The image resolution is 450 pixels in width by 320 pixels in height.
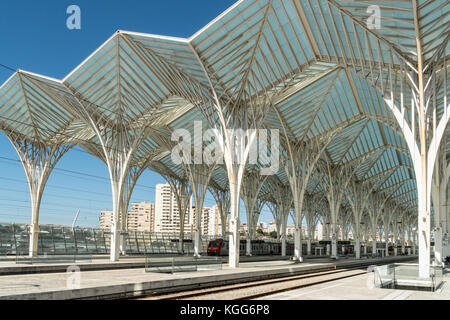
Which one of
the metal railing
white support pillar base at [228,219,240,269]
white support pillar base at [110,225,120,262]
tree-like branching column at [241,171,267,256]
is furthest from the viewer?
tree-like branching column at [241,171,267,256]

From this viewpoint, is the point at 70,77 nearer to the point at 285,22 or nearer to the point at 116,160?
the point at 116,160

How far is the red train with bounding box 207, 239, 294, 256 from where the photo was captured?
2221 inches

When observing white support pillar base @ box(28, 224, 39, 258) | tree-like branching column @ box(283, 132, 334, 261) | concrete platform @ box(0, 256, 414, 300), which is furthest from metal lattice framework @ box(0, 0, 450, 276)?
concrete platform @ box(0, 256, 414, 300)

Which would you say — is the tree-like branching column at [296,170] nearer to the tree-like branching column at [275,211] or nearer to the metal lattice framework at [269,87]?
the metal lattice framework at [269,87]

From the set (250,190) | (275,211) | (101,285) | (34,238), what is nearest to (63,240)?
(34,238)

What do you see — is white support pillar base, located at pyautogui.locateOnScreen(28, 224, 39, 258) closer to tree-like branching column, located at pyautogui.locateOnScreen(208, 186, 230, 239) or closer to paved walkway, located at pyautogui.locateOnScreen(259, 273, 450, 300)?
paved walkway, located at pyautogui.locateOnScreen(259, 273, 450, 300)

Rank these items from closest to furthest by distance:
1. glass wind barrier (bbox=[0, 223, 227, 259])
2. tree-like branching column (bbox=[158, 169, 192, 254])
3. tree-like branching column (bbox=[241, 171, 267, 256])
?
glass wind barrier (bbox=[0, 223, 227, 259]) → tree-like branching column (bbox=[241, 171, 267, 256]) → tree-like branching column (bbox=[158, 169, 192, 254])

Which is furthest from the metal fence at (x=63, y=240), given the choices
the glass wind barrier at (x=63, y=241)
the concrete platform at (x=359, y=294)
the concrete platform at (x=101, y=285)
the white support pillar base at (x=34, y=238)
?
the concrete platform at (x=359, y=294)

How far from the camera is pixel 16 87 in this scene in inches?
1353

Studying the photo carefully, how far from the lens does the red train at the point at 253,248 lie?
185 feet

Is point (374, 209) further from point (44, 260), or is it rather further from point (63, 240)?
point (44, 260)

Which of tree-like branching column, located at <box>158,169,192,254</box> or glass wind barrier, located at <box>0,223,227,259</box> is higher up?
tree-like branching column, located at <box>158,169,192,254</box>

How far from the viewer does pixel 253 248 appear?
63219 millimetres

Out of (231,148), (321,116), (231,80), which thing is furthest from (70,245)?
(321,116)
